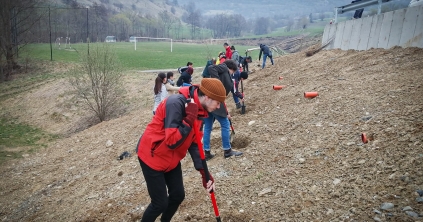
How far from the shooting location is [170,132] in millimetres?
2900

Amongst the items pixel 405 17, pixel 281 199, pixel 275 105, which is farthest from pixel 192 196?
pixel 405 17

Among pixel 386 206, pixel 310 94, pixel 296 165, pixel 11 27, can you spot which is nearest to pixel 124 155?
pixel 296 165

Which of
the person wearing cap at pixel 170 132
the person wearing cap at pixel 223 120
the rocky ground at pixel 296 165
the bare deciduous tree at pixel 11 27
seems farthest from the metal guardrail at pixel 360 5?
the bare deciduous tree at pixel 11 27

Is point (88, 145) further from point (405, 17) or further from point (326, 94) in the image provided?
point (405, 17)

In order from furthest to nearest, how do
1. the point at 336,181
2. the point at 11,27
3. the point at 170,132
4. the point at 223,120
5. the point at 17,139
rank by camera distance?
1. the point at 11,27
2. the point at 17,139
3. the point at 223,120
4. the point at 336,181
5. the point at 170,132

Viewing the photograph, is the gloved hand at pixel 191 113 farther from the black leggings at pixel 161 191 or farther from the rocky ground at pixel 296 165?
the rocky ground at pixel 296 165

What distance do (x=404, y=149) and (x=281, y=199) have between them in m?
1.93

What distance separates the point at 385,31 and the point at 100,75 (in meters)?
12.5

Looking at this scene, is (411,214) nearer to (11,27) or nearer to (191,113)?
(191,113)

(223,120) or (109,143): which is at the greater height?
(223,120)

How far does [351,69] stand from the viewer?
8625 mm

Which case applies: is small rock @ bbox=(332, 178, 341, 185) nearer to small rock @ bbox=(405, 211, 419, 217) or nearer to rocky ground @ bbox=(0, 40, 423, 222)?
rocky ground @ bbox=(0, 40, 423, 222)

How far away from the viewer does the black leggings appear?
3.24 metres

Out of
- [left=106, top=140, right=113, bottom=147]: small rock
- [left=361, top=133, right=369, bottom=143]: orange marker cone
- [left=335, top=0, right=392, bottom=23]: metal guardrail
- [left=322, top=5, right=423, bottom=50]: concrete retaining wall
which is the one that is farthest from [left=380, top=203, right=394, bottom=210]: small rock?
[left=335, top=0, right=392, bottom=23]: metal guardrail
